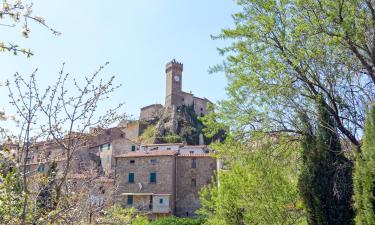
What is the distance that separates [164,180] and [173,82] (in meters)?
36.9

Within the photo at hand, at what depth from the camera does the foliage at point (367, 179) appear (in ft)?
27.0

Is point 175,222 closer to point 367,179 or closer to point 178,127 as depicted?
point 367,179

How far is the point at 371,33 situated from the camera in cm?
1063

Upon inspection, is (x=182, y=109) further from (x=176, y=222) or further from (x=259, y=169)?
(x=259, y=169)

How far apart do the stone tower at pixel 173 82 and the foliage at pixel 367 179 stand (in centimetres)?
6745

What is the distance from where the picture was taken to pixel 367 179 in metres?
8.44

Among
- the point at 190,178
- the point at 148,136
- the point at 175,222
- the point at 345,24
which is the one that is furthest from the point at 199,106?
the point at 345,24

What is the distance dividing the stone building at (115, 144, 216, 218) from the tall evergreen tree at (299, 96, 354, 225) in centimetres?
3349

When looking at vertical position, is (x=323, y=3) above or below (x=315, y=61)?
above

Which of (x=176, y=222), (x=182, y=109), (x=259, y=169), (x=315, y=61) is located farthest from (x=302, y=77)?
(x=182, y=109)

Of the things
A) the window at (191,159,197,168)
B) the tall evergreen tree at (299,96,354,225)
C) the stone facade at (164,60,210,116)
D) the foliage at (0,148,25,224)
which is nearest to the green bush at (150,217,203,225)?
the window at (191,159,197,168)

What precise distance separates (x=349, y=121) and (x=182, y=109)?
6407cm

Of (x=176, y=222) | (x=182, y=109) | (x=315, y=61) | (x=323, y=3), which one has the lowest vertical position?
(x=176, y=222)

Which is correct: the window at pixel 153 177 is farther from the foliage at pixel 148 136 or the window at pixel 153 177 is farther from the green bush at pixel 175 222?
the foliage at pixel 148 136
